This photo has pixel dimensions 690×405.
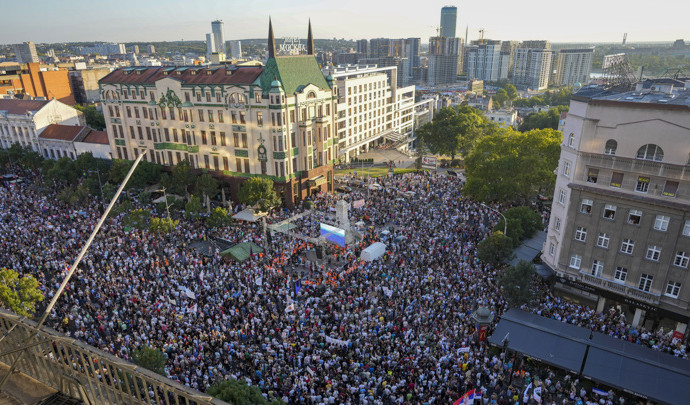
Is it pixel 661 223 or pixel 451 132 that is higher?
pixel 661 223

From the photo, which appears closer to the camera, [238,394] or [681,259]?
[238,394]

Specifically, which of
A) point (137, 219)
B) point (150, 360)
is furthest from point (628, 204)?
point (137, 219)

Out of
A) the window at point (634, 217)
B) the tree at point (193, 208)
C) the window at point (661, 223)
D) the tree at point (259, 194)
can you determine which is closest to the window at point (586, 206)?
the window at point (634, 217)

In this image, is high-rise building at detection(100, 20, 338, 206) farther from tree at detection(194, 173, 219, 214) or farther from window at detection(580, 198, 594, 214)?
window at detection(580, 198, 594, 214)

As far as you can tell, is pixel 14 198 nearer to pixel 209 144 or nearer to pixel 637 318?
pixel 209 144

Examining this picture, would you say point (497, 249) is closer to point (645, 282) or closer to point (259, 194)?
point (645, 282)

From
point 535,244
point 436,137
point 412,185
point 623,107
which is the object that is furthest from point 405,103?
point 623,107
